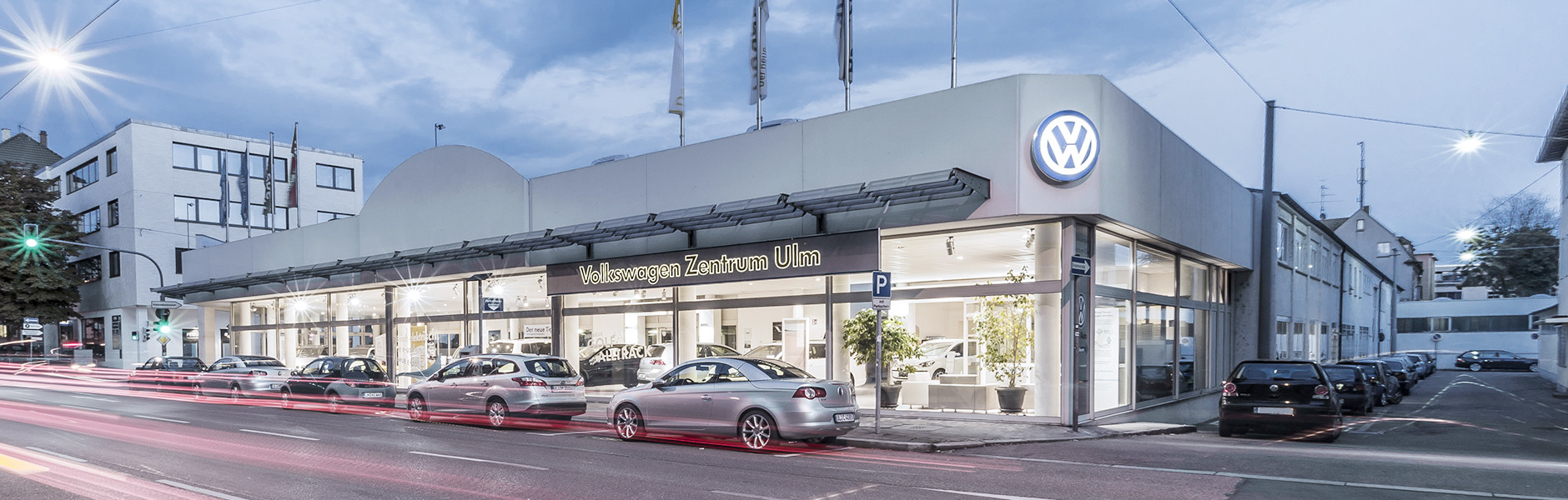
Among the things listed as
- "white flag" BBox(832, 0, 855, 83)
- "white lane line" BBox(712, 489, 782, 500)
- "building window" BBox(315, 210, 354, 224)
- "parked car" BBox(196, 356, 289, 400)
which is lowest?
"parked car" BBox(196, 356, 289, 400)

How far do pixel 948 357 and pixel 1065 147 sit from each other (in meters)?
4.64

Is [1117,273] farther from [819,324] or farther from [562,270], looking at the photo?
[562,270]

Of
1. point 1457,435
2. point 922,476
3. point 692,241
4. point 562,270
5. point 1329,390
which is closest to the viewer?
point 922,476

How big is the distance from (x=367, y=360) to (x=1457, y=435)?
22215 millimetres

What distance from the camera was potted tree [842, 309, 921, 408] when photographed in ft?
56.4

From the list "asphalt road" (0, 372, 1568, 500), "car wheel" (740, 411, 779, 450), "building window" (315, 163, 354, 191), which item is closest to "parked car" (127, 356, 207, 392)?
"asphalt road" (0, 372, 1568, 500)

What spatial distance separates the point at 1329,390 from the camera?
1415 cm

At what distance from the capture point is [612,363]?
73.5ft

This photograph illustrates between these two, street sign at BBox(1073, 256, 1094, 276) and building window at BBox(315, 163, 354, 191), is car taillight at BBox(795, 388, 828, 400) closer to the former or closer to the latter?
street sign at BBox(1073, 256, 1094, 276)

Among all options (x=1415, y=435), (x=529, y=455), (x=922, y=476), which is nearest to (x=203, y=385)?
(x=529, y=455)

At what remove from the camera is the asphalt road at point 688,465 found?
8891mm

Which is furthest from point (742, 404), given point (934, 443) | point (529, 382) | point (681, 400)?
point (529, 382)

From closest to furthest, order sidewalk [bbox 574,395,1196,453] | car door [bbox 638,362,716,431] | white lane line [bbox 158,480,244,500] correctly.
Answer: white lane line [bbox 158,480,244,500], sidewalk [bbox 574,395,1196,453], car door [bbox 638,362,716,431]

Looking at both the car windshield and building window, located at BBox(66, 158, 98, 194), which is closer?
the car windshield
